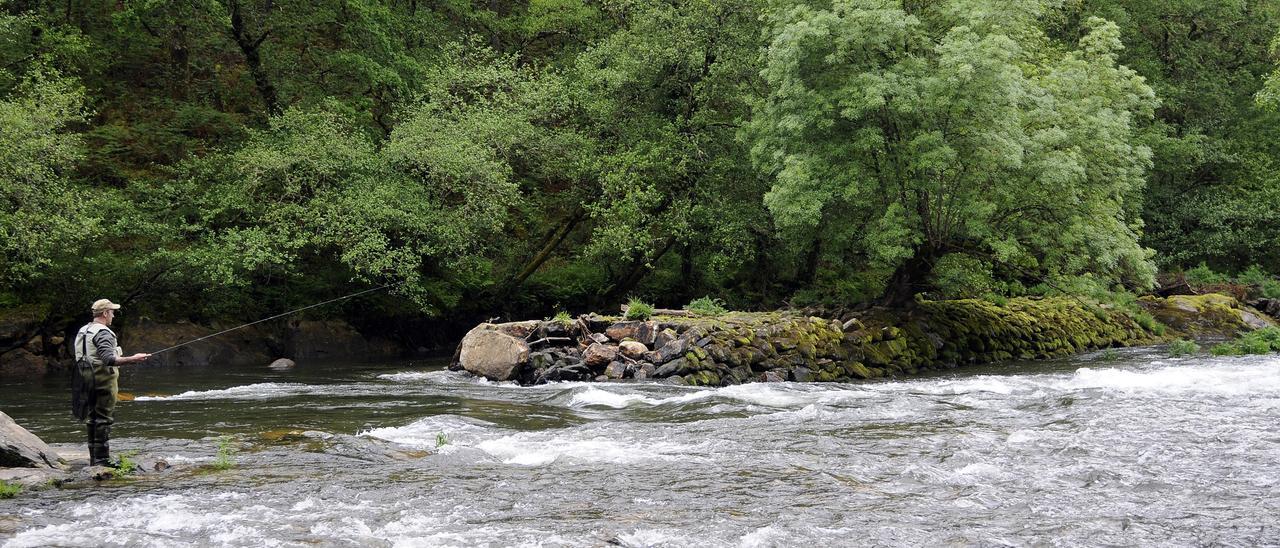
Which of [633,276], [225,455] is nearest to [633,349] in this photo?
[225,455]

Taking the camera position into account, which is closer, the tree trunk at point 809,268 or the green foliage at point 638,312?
the green foliage at point 638,312

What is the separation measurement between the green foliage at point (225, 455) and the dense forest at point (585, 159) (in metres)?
10.9

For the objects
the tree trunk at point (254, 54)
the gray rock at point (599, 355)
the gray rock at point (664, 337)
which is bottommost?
the gray rock at point (599, 355)

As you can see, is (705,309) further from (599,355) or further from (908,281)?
(908,281)

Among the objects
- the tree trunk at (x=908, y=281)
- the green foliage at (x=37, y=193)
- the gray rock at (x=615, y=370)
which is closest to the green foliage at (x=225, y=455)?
the gray rock at (x=615, y=370)

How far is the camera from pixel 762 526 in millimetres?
6691

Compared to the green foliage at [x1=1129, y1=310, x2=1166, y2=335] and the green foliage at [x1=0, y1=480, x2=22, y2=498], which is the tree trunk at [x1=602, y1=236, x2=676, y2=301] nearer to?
the green foliage at [x1=1129, y1=310, x2=1166, y2=335]

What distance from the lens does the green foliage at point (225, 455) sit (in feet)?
28.5

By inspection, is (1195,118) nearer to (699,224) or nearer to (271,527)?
(699,224)

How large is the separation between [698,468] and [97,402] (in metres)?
5.24

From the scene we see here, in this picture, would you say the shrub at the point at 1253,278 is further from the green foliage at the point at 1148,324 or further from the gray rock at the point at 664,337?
the gray rock at the point at 664,337

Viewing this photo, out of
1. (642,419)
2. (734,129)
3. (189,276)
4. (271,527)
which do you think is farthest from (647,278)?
(271,527)

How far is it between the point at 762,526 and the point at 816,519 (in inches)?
17.0

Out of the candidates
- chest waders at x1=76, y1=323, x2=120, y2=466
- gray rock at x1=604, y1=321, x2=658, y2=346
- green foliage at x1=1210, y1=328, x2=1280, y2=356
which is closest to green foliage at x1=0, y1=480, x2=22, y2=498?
chest waders at x1=76, y1=323, x2=120, y2=466
